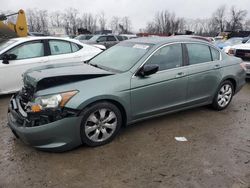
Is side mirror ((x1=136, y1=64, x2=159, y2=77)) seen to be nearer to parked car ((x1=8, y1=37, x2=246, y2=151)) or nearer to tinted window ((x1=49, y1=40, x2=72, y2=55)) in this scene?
parked car ((x1=8, y1=37, x2=246, y2=151))

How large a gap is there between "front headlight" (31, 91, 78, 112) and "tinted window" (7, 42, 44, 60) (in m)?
3.38

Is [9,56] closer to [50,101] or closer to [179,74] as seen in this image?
[50,101]

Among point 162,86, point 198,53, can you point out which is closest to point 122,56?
point 162,86

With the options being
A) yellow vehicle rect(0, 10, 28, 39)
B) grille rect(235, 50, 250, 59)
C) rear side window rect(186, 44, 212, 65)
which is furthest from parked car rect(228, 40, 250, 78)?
yellow vehicle rect(0, 10, 28, 39)

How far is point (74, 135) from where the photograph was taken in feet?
12.3

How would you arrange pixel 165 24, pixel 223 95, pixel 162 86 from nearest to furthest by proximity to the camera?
pixel 162 86
pixel 223 95
pixel 165 24

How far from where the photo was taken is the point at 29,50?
6.73 metres

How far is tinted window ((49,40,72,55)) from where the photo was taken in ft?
23.0

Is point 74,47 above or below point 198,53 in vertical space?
below

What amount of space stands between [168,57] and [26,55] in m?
3.69

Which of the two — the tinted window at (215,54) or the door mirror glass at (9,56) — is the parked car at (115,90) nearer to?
the tinted window at (215,54)

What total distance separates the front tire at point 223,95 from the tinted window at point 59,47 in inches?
154

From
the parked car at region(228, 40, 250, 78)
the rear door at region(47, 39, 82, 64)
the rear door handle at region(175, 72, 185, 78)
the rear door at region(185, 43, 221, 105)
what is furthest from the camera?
the parked car at region(228, 40, 250, 78)

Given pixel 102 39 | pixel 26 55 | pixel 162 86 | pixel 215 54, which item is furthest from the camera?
pixel 102 39
